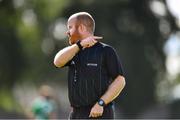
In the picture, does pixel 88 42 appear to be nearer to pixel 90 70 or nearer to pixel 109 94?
pixel 90 70

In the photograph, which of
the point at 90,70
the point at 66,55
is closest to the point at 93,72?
the point at 90,70

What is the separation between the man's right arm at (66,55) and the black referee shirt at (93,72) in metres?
0.08

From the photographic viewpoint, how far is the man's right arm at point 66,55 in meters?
8.82

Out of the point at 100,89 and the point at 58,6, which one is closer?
the point at 100,89

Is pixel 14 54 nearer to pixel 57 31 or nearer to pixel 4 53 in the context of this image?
pixel 4 53

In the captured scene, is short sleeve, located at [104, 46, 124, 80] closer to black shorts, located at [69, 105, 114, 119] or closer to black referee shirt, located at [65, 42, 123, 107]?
black referee shirt, located at [65, 42, 123, 107]

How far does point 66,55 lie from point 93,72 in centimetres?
33

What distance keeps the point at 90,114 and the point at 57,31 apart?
40.0 meters

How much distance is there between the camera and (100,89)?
29.1 feet

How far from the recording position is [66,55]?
8867 millimetres

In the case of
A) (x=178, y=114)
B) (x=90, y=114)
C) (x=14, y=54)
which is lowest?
(x=178, y=114)

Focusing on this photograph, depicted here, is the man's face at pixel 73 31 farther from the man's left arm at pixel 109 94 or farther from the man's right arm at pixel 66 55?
the man's left arm at pixel 109 94

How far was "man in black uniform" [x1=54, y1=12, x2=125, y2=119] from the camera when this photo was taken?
8852mm

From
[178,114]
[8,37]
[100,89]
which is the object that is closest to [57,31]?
[8,37]
